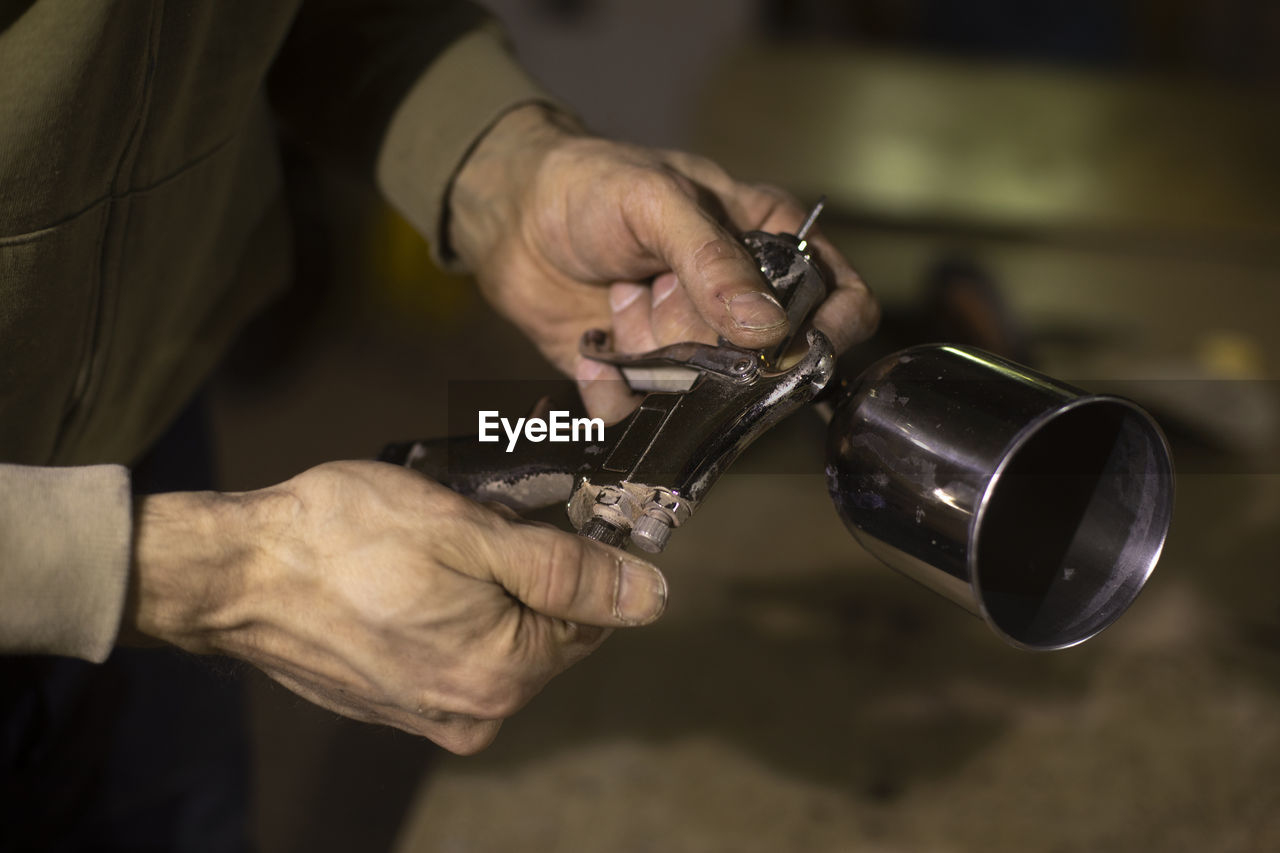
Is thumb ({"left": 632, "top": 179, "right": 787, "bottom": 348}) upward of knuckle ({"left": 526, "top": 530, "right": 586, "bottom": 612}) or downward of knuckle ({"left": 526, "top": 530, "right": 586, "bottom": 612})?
upward

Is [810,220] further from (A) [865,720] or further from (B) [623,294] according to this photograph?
(A) [865,720]

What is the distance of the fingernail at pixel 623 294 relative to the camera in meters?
0.98

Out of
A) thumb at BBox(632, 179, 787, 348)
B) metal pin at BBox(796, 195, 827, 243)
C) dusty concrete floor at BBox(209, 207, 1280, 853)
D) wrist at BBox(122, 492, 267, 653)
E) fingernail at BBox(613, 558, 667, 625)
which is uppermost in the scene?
metal pin at BBox(796, 195, 827, 243)

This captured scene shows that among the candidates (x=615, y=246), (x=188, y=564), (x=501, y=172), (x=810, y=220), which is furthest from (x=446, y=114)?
(x=188, y=564)

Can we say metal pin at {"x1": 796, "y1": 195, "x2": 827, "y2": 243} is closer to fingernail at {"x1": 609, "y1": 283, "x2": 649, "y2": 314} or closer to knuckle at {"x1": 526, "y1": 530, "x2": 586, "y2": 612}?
fingernail at {"x1": 609, "y1": 283, "x2": 649, "y2": 314}

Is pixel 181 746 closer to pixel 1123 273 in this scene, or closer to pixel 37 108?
pixel 37 108

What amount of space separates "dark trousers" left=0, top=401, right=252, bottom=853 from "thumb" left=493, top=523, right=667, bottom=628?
570mm

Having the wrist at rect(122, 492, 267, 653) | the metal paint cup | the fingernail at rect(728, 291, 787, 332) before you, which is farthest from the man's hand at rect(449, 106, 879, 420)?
the wrist at rect(122, 492, 267, 653)

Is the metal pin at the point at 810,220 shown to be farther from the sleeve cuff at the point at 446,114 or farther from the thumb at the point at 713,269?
the sleeve cuff at the point at 446,114

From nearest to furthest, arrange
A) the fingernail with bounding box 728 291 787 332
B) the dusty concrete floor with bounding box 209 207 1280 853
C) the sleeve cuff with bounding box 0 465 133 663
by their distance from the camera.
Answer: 1. the sleeve cuff with bounding box 0 465 133 663
2. the fingernail with bounding box 728 291 787 332
3. the dusty concrete floor with bounding box 209 207 1280 853

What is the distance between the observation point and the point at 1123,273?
2.06 meters

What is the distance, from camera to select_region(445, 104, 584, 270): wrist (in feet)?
3.25

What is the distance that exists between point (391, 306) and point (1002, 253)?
1.55 m

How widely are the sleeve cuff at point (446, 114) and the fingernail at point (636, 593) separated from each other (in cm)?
54
